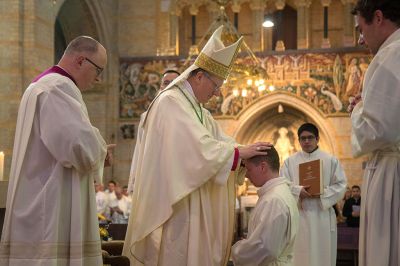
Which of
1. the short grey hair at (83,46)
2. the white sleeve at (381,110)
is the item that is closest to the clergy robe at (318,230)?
the short grey hair at (83,46)

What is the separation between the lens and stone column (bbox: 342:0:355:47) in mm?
18844

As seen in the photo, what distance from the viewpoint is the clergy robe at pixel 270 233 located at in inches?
172

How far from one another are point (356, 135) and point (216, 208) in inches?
60.0

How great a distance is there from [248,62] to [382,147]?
15.5 metres

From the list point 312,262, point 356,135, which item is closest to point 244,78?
point 312,262

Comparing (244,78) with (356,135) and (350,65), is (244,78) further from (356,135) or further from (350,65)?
(356,135)

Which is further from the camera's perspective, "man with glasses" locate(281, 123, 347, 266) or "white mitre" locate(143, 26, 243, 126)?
"man with glasses" locate(281, 123, 347, 266)

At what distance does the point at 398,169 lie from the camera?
3.62 metres

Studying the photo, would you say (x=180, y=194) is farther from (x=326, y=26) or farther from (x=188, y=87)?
(x=326, y=26)

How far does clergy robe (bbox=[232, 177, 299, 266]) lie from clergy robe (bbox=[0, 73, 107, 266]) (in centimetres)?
94

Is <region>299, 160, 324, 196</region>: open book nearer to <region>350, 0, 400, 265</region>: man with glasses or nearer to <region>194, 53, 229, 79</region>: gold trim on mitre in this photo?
<region>194, 53, 229, 79</region>: gold trim on mitre

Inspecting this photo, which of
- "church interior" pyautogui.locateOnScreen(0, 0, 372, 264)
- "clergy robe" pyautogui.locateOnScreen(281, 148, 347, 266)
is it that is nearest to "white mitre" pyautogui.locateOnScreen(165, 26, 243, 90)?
"clergy robe" pyautogui.locateOnScreen(281, 148, 347, 266)

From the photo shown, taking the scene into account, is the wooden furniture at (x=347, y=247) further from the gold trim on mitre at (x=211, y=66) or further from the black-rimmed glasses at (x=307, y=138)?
the gold trim on mitre at (x=211, y=66)

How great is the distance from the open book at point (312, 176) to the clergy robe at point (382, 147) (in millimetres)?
3209
